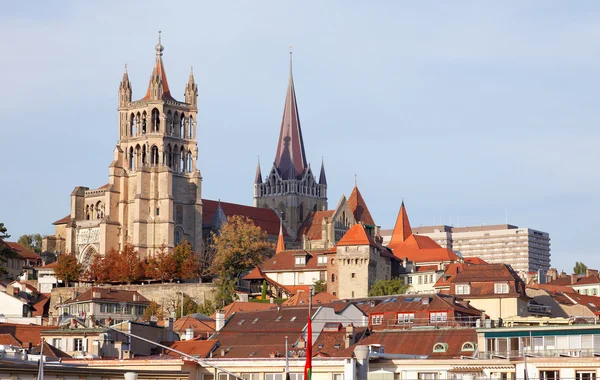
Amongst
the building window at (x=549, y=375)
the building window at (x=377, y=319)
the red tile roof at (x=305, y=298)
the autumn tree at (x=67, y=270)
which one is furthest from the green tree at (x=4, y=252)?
the building window at (x=549, y=375)

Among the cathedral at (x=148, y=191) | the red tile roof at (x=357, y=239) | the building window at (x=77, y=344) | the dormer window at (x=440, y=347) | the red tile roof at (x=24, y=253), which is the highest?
the cathedral at (x=148, y=191)

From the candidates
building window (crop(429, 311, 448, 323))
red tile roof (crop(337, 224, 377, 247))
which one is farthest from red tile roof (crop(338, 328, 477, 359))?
red tile roof (crop(337, 224, 377, 247))

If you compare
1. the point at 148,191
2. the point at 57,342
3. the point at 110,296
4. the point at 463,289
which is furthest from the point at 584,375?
the point at 148,191

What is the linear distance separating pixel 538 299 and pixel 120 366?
7186cm

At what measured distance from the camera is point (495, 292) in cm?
12338

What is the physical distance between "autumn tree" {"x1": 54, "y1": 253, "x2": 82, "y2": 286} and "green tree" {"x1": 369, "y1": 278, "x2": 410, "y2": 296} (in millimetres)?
35095

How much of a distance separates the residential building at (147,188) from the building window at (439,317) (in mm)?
81459

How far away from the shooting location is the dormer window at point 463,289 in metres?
126

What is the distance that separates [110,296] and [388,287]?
25906mm

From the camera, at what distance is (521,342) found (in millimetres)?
65688

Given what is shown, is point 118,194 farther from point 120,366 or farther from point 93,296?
point 120,366

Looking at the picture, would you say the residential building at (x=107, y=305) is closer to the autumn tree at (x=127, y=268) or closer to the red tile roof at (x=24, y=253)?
the autumn tree at (x=127, y=268)

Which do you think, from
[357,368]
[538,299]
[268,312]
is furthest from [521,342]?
[538,299]

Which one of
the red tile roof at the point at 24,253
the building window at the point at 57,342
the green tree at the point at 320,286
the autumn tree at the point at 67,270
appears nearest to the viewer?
the building window at the point at 57,342
